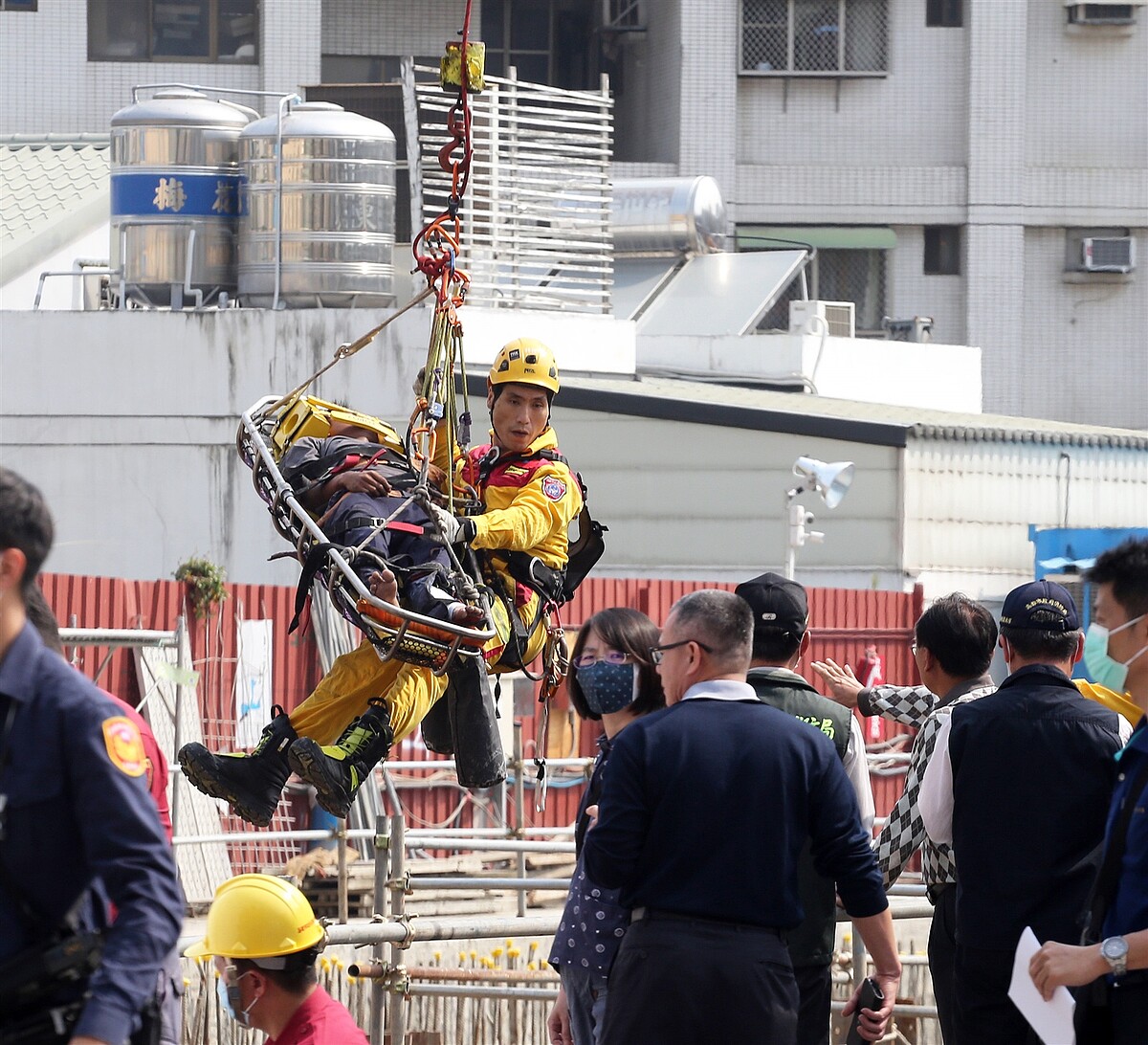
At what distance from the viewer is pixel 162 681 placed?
1738cm

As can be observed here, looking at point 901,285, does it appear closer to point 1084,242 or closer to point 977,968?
point 1084,242

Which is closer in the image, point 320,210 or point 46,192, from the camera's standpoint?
point 320,210

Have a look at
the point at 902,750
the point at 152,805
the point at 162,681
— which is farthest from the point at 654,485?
the point at 152,805

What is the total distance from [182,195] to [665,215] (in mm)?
10067

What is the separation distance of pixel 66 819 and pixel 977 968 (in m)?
3.12

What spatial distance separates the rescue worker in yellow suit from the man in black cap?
1981 millimetres

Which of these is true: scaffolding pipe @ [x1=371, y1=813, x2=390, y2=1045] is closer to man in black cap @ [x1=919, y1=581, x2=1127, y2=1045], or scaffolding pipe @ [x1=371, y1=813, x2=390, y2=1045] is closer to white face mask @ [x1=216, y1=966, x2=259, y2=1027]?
white face mask @ [x1=216, y1=966, x2=259, y2=1027]

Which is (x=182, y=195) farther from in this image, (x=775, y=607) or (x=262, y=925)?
(x=262, y=925)

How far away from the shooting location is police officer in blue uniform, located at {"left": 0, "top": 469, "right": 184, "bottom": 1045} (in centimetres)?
384

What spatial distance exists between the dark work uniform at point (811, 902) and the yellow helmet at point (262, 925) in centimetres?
143

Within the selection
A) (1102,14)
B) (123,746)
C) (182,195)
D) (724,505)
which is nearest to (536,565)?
(123,746)

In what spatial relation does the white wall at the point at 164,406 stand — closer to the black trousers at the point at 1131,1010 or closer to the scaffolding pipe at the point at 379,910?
the scaffolding pipe at the point at 379,910

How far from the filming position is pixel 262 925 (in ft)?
17.7

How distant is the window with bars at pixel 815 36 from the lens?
3806 cm
